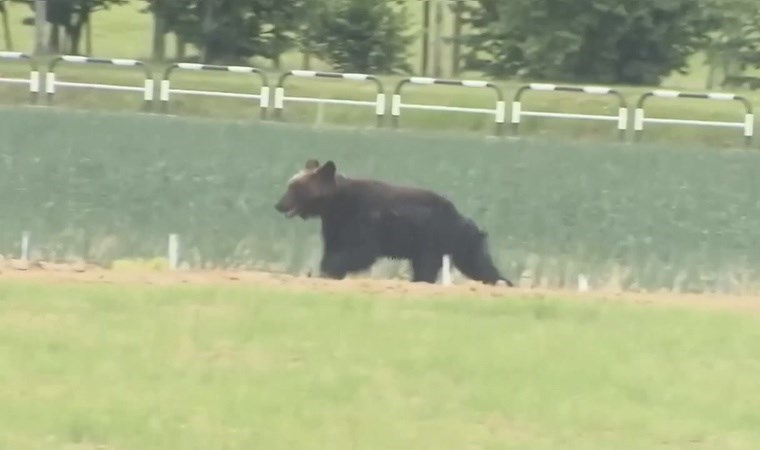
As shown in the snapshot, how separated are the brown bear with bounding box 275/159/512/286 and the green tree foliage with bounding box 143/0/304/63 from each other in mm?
26752

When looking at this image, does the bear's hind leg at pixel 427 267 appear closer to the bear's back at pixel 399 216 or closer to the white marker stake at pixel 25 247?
the bear's back at pixel 399 216

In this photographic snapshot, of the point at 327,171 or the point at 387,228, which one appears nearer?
the point at 387,228

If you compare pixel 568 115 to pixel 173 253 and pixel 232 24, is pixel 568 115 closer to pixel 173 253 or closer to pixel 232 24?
pixel 232 24

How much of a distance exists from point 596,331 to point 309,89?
2287cm

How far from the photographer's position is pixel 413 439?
6000mm

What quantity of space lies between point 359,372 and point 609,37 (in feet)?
99.7

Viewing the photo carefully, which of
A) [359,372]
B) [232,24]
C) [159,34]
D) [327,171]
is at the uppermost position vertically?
[232,24]

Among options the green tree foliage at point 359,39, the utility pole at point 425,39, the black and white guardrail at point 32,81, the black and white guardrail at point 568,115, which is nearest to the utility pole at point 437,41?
the utility pole at point 425,39

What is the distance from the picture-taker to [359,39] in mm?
41594

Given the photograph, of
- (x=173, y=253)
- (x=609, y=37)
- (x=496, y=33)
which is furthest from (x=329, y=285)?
(x=496, y=33)

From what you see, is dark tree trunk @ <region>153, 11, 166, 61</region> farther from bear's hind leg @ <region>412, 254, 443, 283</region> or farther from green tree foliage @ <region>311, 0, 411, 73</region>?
bear's hind leg @ <region>412, 254, 443, 283</region>

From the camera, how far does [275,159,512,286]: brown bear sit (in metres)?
11.3

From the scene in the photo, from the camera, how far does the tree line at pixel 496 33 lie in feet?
120

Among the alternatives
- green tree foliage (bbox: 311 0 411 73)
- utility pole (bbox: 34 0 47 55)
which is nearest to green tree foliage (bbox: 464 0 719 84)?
green tree foliage (bbox: 311 0 411 73)
